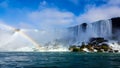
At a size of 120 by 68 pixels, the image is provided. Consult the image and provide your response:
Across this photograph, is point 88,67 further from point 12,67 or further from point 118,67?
point 12,67

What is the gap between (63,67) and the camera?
52.1 meters

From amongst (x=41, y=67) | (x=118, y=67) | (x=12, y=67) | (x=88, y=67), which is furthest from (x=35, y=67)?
(x=118, y=67)

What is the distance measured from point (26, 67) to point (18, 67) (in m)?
1.51

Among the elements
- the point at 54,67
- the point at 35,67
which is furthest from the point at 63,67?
the point at 35,67

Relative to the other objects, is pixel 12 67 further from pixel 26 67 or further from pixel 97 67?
pixel 97 67

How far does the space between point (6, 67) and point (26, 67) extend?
3.73 m

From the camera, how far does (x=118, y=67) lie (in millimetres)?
50750

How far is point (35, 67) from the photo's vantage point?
52.8 m

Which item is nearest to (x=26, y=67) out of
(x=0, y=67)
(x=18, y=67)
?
(x=18, y=67)

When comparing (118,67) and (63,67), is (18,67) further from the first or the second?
(118,67)

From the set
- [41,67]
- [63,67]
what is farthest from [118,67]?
[41,67]

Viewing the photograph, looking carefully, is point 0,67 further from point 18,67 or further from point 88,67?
point 88,67

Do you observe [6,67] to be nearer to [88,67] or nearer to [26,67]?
[26,67]

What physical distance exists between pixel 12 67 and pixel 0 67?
2228mm
